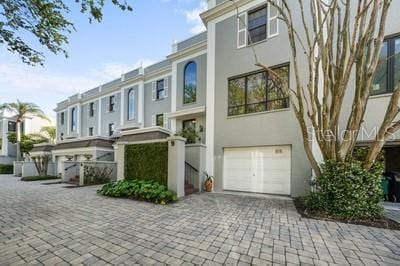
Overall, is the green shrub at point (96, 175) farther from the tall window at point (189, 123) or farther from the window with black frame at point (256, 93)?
the window with black frame at point (256, 93)

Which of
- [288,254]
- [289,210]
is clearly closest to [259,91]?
[289,210]

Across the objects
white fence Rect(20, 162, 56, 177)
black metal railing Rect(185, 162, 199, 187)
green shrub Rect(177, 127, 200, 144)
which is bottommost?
white fence Rect(20, 162, 56, 177)

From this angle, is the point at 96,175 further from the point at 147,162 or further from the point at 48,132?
the point at 48,132

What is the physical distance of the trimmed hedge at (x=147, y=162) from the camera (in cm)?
845

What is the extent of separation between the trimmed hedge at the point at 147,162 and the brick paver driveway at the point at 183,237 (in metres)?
2.10

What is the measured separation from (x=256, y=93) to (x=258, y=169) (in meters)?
3.59

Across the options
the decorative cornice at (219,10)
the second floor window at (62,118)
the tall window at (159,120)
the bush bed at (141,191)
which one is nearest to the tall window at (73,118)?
the second floor window at (62,118)

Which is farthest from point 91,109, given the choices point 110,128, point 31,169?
point 31,169

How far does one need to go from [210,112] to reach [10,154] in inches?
1334

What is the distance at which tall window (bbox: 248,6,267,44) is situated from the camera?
31.4 ft

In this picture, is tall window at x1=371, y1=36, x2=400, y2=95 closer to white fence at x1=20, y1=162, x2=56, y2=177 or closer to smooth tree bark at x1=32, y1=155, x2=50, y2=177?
smooth tree bark at x1=32, y1=155, x2=50, y2=177

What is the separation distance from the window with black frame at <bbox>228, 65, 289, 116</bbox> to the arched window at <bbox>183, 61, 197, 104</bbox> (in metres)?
3.40

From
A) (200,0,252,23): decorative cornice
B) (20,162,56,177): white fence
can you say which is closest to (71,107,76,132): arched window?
(20,162,56,177): white fence

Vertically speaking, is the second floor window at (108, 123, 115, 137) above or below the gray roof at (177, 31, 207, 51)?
below
